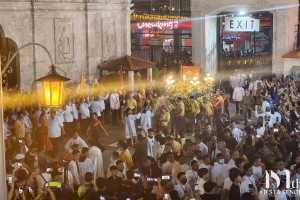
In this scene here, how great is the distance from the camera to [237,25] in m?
29.9

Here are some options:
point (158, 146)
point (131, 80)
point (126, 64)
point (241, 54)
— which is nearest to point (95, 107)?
point (126, 64)

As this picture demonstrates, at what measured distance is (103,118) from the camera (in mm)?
23469

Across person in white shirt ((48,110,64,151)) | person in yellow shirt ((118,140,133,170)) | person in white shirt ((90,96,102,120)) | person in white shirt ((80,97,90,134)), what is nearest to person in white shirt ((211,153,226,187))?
person in yellow shirt ((118,140,133,170))

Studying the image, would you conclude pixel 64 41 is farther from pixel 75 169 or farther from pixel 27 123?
pixel 75 169

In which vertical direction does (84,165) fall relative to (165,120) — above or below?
below

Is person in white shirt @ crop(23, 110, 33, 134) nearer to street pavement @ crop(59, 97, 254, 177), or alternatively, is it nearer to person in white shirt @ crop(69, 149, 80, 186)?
street pavement @ crop(59, 97, 254, 177)

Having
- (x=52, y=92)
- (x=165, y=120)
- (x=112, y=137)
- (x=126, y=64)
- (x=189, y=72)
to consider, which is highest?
(x=52, y=92)

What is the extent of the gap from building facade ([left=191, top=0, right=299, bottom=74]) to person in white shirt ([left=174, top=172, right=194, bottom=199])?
63.3 ft

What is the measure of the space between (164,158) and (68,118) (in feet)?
24.9

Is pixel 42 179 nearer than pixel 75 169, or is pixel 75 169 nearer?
pixel 42 179

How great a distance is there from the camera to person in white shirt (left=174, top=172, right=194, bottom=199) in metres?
11.3

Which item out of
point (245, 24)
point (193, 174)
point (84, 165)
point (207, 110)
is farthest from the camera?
point (245, 24)

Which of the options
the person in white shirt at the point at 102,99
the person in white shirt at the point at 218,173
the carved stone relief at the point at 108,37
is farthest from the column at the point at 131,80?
the person in white shirt at the point at 218,173

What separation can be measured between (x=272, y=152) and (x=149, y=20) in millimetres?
25800
